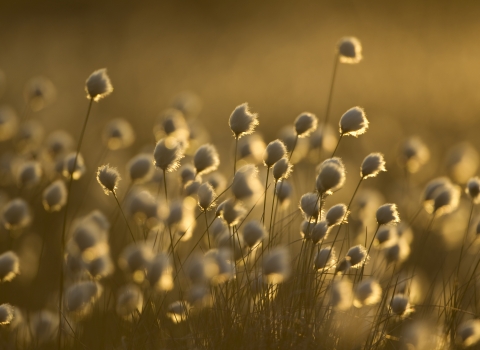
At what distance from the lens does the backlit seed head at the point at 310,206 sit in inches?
100

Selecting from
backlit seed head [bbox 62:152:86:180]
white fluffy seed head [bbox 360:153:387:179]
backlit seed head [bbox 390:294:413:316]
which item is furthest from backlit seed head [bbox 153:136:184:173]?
backlit seed head [bbox 390:294:413:316]

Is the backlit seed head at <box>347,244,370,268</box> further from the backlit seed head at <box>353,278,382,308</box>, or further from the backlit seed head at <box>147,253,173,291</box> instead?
the backlit seed head at <box>147,253,173,291</box>

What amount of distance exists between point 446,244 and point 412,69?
34.0ft

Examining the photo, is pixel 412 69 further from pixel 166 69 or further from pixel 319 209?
pixel 319 209

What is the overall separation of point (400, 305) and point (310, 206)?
0.47 m

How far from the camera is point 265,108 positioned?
10789mm

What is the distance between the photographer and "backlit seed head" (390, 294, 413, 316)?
255 cm

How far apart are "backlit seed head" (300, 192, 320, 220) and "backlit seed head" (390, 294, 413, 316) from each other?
0.41 metres

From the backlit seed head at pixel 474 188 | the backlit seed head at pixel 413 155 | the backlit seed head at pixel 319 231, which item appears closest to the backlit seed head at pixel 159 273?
the backlit seed head at pixel 319 231

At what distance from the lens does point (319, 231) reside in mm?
2537

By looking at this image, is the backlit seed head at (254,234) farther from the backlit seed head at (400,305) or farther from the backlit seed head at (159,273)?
the backlit seed head at (400,305)

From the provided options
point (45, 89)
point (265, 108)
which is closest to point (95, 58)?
point (265, 108)

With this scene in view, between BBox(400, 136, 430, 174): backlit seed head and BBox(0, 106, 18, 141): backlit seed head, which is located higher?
BBox(400, 136, 430, 174): backlit seed head

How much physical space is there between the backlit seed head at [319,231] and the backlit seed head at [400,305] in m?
0.34
